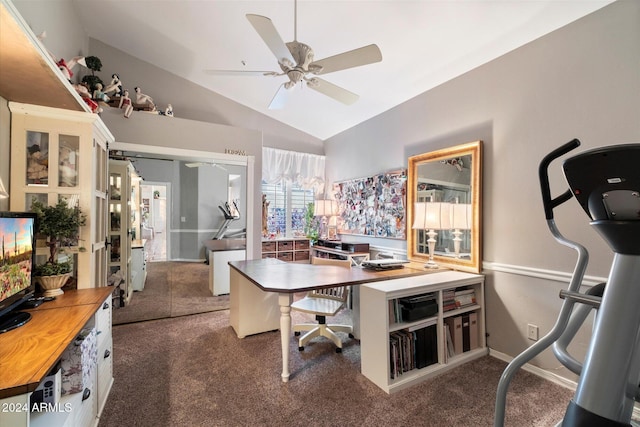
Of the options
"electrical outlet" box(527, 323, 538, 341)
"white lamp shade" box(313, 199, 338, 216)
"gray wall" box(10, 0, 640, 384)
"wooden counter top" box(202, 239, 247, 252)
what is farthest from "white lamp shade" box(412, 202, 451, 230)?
"wooden counter top" box(202, 239, 247, 252)

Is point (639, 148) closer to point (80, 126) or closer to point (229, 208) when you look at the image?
point (80, 126)

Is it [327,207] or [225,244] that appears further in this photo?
[327,207]

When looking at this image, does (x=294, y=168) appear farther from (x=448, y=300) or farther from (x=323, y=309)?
(x=448, y=300)

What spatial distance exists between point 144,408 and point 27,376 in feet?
3.61

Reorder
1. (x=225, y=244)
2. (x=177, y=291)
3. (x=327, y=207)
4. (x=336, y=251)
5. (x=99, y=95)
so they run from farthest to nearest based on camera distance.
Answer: (x=327, y=207) < (x=336, y=251) < (x=225, y=244) < (x=177, y=291) < (x=99, y=95)

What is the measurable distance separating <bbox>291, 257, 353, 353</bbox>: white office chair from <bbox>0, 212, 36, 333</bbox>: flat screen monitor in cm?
167

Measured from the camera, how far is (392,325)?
6.67 ft

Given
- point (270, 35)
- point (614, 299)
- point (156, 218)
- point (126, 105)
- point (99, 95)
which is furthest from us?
point (156, 218)

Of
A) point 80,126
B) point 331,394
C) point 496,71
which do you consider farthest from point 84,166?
point 496,71

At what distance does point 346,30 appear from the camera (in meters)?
2.49

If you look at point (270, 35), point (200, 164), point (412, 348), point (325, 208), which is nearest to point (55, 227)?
point (270, 35)

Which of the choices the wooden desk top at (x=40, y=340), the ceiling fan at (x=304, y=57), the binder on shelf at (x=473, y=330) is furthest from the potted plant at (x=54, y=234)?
the binder on shelf at (x=473, y=330)

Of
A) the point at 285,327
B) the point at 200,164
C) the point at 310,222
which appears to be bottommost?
the point at 285,327

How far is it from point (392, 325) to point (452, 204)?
4.16 ft
